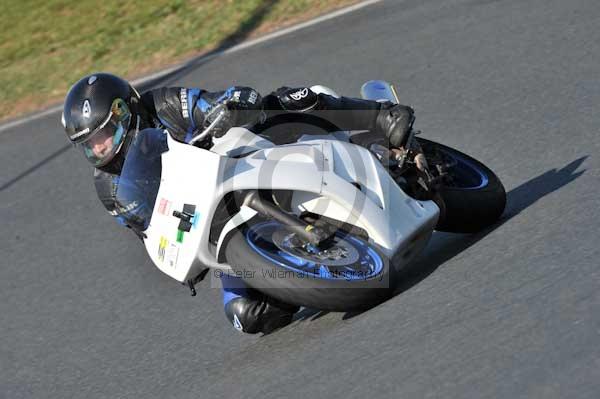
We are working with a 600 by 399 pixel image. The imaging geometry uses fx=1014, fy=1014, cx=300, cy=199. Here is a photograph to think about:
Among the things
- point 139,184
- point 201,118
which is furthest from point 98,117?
point 201,118

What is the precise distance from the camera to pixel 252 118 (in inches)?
194

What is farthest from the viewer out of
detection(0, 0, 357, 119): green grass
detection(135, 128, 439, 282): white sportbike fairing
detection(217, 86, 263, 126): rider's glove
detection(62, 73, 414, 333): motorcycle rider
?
detection(0, 0, 357, 119): green grass

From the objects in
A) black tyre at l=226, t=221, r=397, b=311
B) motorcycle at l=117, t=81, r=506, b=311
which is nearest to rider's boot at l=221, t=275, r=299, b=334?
motorcycle at l=117, t=81, r=506, b=311

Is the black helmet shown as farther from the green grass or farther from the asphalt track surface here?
the green grass

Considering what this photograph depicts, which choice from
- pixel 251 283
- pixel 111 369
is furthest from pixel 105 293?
pixel 251 283

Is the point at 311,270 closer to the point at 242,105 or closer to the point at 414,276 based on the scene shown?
the point at 414,276

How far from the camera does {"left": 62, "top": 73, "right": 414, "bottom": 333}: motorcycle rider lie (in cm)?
492

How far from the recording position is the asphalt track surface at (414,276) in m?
3.92

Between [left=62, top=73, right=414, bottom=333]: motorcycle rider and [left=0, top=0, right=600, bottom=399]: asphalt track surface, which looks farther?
[left=62, top=73, right=414, bottom=333]: motorcycle rider

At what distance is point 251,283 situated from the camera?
4.32m

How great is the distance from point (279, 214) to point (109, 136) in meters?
1.05

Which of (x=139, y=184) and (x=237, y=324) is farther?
(x=237, y=324)

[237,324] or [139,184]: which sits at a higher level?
[139,184]

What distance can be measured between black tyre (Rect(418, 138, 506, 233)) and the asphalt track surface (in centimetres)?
10
